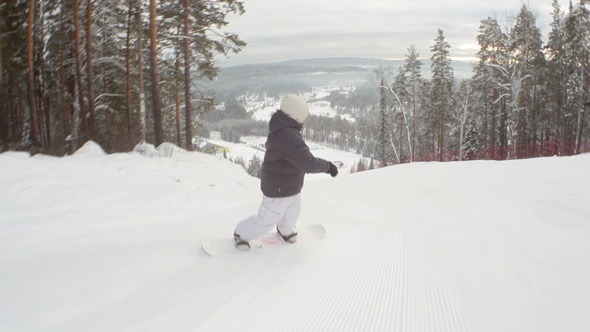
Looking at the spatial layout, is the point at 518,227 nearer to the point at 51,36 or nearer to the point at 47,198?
the point at 47,198

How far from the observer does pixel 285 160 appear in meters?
3.29

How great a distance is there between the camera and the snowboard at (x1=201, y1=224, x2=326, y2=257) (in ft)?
10.8

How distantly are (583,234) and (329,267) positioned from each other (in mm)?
2577

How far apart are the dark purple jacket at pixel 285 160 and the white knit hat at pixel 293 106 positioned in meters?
0.04

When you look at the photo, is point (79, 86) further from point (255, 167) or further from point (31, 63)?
point (255, 167)

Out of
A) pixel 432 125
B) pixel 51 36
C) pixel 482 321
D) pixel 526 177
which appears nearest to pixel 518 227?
pixel 482 321

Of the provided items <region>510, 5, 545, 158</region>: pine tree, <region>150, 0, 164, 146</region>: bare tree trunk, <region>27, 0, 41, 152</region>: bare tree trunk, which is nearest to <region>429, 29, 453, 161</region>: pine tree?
<region>510, 5, 545, 158</region>: pine tree

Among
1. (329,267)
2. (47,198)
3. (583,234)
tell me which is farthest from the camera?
(47,198)

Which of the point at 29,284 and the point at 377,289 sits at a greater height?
the point at 29,284

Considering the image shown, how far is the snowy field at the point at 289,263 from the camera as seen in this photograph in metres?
2.20

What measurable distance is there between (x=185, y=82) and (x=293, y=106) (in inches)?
462

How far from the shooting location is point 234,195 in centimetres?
638

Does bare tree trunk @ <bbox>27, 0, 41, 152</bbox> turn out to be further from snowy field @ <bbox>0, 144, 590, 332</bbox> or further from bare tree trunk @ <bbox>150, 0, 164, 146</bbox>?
snowy field @ <bbox>0, 144, 590, 332</bbox>

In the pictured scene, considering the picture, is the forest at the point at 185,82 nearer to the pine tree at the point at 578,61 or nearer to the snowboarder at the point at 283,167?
the pine tree at the point at 578,61
